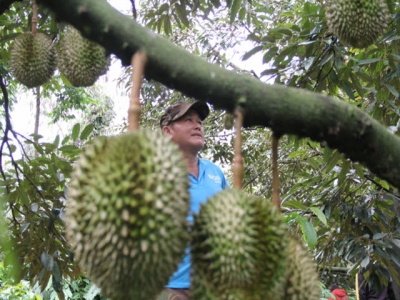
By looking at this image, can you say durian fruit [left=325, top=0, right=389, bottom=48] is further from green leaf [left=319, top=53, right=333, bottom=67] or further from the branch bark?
the branch bark

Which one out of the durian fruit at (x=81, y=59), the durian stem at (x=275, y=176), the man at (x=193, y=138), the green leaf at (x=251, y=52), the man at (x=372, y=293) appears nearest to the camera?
the durian stem at (x=275, y=176)

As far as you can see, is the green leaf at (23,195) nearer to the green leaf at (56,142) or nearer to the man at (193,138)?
the green leaf at (56,142)

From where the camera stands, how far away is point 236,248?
2.80 feet

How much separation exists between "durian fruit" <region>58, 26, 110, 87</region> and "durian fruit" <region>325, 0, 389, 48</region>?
956 mm

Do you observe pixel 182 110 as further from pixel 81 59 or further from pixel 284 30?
pixel 81 59

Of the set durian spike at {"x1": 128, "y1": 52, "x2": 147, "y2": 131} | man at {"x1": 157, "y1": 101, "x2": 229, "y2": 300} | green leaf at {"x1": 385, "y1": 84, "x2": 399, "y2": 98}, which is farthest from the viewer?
man at {"x1": 157, "y1": 101, "x2": 229, "y2": 300}

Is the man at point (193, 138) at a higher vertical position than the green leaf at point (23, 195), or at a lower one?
higher

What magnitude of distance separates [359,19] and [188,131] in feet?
3.61

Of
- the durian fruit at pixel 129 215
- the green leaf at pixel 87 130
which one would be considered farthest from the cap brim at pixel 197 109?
the durian fruit at pixel 129 215

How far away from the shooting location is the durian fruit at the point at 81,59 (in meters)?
1.74

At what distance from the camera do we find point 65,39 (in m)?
1.80

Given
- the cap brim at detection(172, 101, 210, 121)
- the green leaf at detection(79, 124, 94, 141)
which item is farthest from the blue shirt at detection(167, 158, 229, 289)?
the green leaf at detection(79, 124, 94, 141)

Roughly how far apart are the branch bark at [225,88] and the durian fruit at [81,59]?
793mm

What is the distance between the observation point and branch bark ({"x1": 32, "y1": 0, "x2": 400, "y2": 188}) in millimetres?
843
